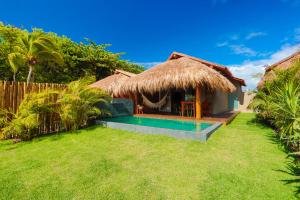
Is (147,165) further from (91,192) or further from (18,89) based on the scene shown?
(18,89)

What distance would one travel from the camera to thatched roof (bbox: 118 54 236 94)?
791 cm

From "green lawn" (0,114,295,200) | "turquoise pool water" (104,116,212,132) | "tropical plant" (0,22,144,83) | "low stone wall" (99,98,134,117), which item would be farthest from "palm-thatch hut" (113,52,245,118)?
"tropical plant" (0,22,144,83)

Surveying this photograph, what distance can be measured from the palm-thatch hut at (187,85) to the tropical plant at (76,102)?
358 centimetres

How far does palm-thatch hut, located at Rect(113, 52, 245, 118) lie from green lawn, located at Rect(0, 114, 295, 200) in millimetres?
3640

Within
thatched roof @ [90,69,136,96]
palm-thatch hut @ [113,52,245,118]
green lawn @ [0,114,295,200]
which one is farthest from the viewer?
thatched roof @ [90,69,136,96]

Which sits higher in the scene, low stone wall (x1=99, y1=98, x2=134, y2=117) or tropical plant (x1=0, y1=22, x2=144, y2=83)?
tropical plant (x1=0, y1=22, x2=144, y2=83)

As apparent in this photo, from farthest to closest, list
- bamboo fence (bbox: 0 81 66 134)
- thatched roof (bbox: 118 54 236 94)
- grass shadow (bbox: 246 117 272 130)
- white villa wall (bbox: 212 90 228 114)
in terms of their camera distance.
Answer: white villa wall (bbox: 212 90 228 114) < thatched roof (bbox: 118 54 236 94) < grass shadow (bbox: 246 117 272 130) < bamboo fence (bbox: 0 81 66 134)

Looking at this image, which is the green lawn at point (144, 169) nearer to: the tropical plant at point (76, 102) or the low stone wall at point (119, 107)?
the tropical plant at point (76, 102)

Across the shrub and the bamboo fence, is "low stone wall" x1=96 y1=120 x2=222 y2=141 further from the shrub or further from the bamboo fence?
the bamboo fence

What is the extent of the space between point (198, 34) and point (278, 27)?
27.6 feet

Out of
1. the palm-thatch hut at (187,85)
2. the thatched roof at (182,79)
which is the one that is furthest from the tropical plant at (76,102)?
the palm-thatch hut at (187,85)

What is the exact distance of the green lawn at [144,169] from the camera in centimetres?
249

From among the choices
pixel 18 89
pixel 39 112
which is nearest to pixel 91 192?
pixel 39 112

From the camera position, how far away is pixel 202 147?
14.5 feet
